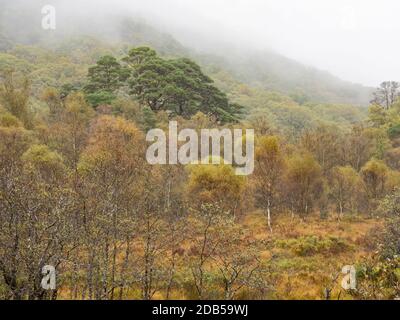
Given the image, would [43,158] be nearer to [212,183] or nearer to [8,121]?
[8,121]

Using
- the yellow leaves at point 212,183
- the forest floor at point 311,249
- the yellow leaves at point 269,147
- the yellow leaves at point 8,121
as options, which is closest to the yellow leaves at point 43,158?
the yellow leaves at point 8,121

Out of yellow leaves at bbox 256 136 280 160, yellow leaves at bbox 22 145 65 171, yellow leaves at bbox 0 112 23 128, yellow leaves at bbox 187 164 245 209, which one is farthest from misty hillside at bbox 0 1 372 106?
yellow leaves at bbox 22 145 65 171

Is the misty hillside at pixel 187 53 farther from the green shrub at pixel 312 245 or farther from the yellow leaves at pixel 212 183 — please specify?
the green shrub at pixel 312 245

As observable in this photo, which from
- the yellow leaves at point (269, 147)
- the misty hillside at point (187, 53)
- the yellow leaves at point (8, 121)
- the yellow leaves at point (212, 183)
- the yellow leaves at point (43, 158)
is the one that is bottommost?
the yellow leaves at point (212, 183)

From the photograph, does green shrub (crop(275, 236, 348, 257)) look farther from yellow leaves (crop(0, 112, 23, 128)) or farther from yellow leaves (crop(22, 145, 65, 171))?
yellow leaves (crop(0, 112, 23, 128))

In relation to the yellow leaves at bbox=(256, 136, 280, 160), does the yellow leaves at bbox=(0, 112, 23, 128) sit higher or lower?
higher

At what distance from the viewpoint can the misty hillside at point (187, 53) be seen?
11375cm

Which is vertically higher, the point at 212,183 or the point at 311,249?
the point at 212,183

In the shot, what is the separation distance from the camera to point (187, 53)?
419 feet

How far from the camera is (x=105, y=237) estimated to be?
1084cm

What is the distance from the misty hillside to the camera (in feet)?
373

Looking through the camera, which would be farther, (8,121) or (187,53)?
(187,53)

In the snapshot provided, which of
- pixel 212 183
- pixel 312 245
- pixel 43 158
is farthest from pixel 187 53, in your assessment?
pixel 312 245
